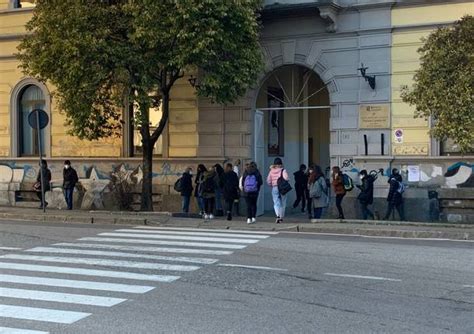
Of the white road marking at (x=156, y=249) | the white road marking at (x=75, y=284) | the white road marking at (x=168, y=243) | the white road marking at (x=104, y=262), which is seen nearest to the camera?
the white road marking at (x=75, y=284)

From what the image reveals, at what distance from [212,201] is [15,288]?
10116 mm

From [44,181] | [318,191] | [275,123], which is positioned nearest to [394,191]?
[318,191]

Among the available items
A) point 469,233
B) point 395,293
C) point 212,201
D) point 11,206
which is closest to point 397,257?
point 395,293

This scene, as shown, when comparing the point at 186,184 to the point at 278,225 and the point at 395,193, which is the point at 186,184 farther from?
the point at 395,193

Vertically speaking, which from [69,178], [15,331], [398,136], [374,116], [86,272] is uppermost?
[374,116]

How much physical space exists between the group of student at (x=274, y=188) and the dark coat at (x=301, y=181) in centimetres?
183

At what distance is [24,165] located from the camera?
2297cm

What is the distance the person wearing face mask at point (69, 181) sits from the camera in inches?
815

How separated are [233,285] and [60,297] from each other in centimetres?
236

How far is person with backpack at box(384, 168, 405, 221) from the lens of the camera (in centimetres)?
1697

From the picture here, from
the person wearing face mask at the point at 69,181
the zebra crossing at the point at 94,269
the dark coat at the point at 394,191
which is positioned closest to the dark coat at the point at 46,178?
the person wearing face mask at the point at 69,181

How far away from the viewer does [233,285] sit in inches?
336

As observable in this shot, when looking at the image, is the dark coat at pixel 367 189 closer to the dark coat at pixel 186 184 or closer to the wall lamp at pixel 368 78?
the wall lamp at pixel 368 78

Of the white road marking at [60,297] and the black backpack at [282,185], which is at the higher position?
the black backpack at [282,185]
